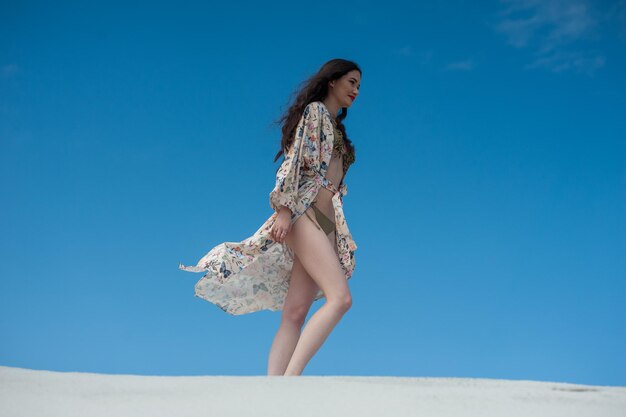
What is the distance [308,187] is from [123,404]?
1845 millimetres

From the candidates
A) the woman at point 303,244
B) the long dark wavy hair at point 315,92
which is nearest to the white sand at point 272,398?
the woman at point 303,244

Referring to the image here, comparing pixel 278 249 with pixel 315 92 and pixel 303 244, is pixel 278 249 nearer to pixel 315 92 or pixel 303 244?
pixel 303 244

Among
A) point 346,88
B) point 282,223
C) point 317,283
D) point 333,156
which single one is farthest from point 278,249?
point 346,88

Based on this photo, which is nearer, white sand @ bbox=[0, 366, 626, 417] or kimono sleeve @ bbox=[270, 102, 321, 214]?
white sand @ bbox=[0, 366, 626, 417]

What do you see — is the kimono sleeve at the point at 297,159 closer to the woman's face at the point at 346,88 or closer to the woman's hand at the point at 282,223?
the woman's hand at the point at 282,223

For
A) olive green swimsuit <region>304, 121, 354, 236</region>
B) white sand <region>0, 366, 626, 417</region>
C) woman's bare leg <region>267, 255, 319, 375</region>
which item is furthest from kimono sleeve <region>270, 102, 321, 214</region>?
white sand <region>0, 366, 626, 417</region>

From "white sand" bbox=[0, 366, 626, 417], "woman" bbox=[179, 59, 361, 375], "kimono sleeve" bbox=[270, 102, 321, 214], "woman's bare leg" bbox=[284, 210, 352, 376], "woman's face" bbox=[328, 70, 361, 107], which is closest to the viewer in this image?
"white sand" bbox=[0, 366, 626, 417]

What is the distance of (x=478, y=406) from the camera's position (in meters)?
1.97

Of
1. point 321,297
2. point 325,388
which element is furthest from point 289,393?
point 321,297

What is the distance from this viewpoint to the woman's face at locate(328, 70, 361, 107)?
149 inches

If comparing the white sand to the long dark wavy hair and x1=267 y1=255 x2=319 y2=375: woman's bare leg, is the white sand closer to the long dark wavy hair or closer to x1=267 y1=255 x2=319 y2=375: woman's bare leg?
x1=267 y1=255 x2=319 y2=375: woman's bare leg

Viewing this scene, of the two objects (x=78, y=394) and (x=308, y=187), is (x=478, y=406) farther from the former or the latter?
(x=308, y=187)

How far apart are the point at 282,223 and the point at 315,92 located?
2.35 ft

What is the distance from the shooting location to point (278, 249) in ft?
12.5
